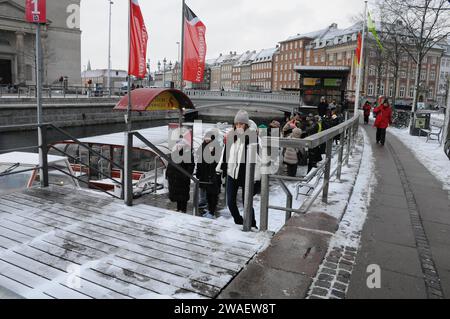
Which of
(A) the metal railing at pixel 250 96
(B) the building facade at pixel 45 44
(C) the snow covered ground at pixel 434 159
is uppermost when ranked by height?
(B) the building facade at pixel 45 44

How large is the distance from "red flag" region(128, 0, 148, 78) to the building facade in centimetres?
4279

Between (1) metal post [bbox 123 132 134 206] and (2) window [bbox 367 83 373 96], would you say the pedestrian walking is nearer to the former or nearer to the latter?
(1) metal post [bbox 123 132 134 206]

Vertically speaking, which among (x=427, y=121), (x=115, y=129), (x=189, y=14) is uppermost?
(x=189, y=14)

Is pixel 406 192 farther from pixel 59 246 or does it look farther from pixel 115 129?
pixel 115 129

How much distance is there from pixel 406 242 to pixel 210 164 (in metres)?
4.43

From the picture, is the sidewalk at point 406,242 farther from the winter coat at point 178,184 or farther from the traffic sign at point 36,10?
the traffic sign at point 36,10

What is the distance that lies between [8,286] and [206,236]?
1.96m

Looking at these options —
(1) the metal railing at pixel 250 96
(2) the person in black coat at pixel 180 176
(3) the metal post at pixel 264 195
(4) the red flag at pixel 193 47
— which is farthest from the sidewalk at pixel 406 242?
(1) the metal railing at pixel 250 96

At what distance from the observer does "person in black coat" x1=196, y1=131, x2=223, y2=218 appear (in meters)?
8.02

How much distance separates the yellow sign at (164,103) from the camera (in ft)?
41.3

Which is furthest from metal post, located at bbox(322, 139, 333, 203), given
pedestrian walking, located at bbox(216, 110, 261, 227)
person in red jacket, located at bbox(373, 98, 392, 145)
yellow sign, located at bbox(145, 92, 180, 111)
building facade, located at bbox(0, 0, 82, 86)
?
building facade, located at bbox(0, 0, 82, 86)

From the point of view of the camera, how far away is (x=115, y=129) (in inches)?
1581

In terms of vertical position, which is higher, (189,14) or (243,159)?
(189,14)
